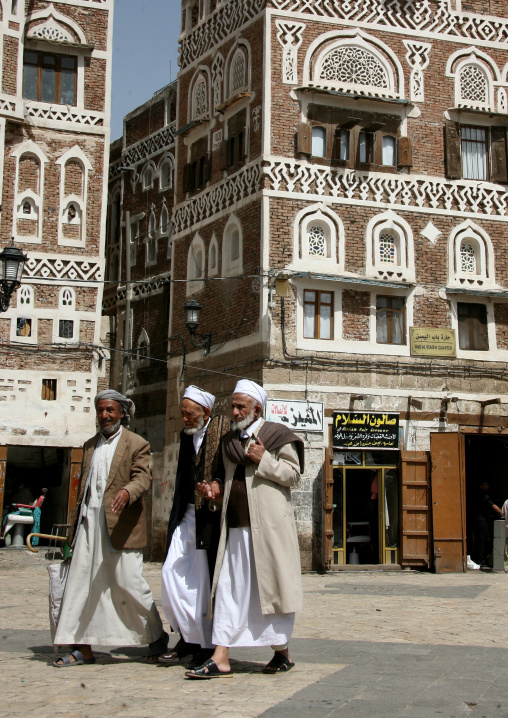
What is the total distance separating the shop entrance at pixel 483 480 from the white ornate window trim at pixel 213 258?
667 cm

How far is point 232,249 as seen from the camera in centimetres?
2353

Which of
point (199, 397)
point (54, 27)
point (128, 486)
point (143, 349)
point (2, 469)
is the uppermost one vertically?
point (54, 27)

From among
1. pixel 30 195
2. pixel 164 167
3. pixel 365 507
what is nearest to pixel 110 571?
pixel 365 507

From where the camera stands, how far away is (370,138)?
76.2 feet

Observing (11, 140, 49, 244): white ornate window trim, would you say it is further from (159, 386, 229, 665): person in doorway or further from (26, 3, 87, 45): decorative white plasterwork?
(159, 386, 229, 665): person in doorway

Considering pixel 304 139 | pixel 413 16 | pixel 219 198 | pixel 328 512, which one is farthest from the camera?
pixel 219 198

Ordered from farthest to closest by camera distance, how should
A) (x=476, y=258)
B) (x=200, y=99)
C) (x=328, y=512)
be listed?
(x=200, y=99) → (x=476, y=258) → (x=328, y=512)

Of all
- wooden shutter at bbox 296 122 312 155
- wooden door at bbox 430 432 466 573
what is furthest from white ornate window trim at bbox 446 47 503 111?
wooden door at bbox 430 432 466 573

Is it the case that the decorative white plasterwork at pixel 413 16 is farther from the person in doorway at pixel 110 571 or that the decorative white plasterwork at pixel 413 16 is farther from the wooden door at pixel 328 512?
the person in doorway at pixel 110 571

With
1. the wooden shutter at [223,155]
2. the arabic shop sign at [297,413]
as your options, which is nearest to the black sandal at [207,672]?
the arabic shop sign at [297,413]

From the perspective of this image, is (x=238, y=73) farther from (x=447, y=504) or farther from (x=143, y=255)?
(x=447, y=504)

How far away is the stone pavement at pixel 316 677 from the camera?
5512 mm

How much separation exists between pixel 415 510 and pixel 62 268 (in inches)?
367

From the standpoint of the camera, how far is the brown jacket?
285 inches
